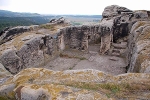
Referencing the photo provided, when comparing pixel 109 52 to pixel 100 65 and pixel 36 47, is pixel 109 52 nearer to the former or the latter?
pixel 100 65

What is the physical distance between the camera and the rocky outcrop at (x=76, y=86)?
6066mm

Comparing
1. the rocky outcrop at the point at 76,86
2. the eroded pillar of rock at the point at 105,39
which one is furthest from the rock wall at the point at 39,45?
the rocky outcrop at the point at 76,86

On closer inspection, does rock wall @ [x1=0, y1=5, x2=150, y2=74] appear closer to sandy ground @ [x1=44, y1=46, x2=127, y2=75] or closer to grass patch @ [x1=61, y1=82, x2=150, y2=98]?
sandy ground @ [x1=44, y1=46, x2=127, y2=75]

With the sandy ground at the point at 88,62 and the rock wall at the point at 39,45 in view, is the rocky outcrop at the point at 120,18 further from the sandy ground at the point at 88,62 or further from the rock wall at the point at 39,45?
the sandy ground at the point at 88,62

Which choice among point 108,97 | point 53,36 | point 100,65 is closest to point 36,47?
point 53,36

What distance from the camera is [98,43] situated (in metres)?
22.8

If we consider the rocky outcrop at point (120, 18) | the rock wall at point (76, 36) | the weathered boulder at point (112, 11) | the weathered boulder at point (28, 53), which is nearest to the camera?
the weathered boulder at point (28, 53)

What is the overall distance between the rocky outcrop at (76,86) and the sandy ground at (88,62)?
7764 mm

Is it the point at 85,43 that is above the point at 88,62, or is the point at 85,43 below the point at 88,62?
above

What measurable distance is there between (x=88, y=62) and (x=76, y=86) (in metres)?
10.7

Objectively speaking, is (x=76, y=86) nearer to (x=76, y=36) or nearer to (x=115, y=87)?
(x=115, y=87)

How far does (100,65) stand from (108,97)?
10.6 m

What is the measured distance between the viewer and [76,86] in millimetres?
6637

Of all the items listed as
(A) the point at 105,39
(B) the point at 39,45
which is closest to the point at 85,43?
(A) the point at 105,39
